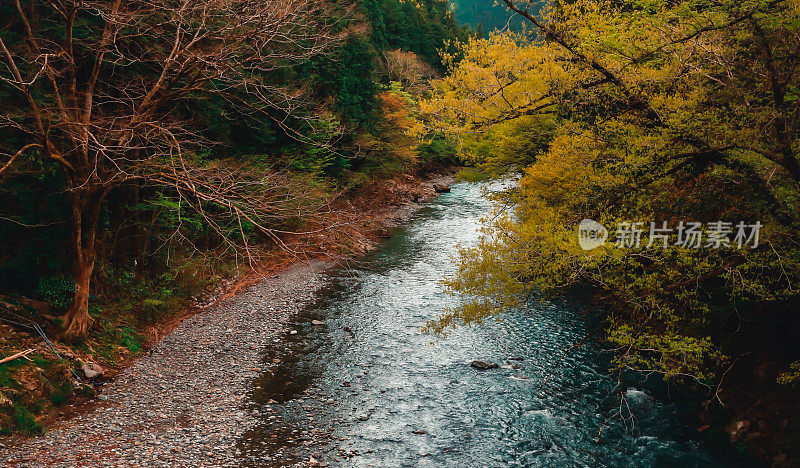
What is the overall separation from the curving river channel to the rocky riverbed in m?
0.53

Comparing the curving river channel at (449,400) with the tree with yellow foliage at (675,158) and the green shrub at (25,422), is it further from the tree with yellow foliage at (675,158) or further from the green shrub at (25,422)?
the green shrub at (25,422)

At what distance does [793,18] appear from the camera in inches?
248

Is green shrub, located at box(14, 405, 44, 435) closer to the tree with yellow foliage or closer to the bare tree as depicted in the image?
the bare tree

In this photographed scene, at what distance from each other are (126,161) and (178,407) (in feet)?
20.1

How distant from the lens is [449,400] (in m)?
9.74

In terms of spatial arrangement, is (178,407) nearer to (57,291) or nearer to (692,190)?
(57,291)

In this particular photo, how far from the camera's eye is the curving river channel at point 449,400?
8133mm

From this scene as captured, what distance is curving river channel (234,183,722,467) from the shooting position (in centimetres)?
813

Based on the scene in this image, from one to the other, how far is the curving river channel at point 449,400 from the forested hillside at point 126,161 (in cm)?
313

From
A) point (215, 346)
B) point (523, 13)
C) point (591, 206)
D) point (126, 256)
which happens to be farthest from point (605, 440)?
point (126, 256)

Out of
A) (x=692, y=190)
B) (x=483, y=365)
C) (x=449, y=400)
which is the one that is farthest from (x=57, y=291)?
(x=692, y=190)

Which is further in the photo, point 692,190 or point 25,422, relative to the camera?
point 692,190

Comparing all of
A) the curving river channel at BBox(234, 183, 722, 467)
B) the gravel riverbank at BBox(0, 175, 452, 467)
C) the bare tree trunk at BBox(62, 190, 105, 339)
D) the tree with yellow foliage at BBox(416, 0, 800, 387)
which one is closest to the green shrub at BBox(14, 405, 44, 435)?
the gravel riverbank at BBox(0, 175, 452, 467)

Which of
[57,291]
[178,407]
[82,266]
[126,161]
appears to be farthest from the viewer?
[126,161]
